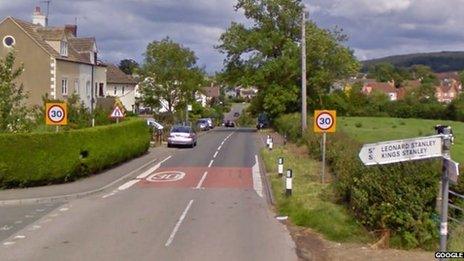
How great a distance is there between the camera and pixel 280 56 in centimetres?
7181

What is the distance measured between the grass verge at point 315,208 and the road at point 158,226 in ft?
1.84

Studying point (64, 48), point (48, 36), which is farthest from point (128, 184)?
point (64, 48)

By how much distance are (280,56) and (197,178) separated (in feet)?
150

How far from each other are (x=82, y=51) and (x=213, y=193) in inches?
1567

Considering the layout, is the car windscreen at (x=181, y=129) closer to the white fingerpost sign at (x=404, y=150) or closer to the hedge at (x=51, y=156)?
the hedge at (x=51, y=156)

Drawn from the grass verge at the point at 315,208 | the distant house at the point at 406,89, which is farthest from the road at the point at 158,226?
the distant house at the point at 406,89

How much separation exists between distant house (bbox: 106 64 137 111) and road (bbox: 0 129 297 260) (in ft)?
215

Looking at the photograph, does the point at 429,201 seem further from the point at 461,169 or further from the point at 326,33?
the point at 326,33

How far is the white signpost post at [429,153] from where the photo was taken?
28.6ft

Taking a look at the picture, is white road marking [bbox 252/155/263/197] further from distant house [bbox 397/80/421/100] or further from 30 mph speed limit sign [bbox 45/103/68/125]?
distant house [bbox 397/80/421/100]

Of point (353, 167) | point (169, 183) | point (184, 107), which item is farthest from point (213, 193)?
point (184, 107)

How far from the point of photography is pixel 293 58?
69000mm

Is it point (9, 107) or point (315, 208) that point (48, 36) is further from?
point (315, 208)

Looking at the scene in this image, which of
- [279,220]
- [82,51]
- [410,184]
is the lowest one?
[279,220]
